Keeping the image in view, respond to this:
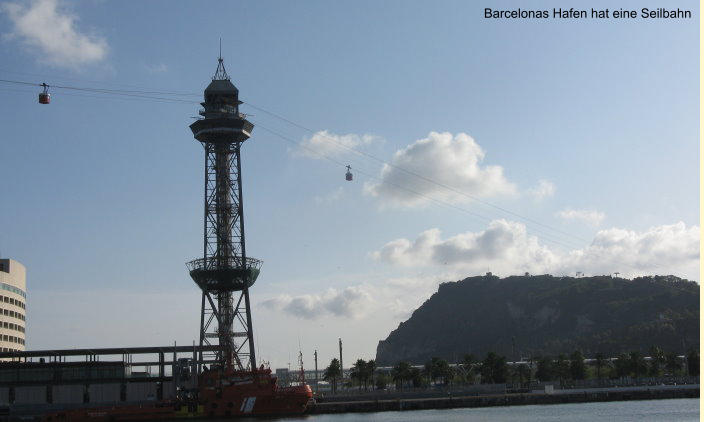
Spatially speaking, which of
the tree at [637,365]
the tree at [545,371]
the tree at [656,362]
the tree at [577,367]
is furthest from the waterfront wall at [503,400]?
the tree at [545,371]

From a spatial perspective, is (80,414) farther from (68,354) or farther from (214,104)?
(214,104)

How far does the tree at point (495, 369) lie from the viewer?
18862cm

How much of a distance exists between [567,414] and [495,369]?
235ft

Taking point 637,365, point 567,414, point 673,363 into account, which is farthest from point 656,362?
point 567,414

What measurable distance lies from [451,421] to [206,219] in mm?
73237

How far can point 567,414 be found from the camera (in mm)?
117625

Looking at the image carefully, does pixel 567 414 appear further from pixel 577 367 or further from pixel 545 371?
pixel 545 371

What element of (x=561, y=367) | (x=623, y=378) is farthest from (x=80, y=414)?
(x=623, y=378)

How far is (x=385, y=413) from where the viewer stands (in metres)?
138

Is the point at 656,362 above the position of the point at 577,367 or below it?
above

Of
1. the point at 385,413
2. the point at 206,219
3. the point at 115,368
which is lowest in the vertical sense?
the point at 385,413

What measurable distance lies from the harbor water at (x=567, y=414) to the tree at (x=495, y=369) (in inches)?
1674

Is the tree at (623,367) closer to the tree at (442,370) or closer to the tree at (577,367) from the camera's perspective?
the tree at (577,367)

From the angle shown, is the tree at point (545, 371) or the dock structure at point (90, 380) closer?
the dock structure at point (90, 380)
